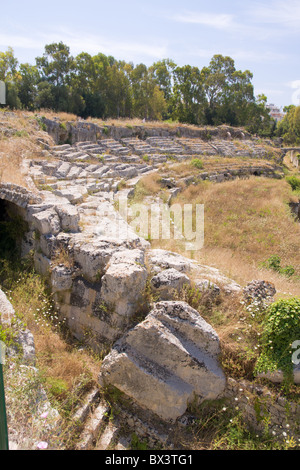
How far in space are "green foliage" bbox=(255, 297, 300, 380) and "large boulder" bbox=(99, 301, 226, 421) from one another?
0.59 m

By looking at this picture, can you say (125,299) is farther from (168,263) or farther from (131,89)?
(131,89)

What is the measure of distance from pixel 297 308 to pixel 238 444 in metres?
1.73

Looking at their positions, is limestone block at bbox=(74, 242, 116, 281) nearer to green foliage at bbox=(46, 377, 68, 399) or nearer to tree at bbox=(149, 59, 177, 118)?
green foliage at bbox=(46, 377, 68, 399)

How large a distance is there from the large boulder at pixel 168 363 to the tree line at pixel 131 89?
65.0 feet

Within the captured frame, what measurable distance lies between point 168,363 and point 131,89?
110 ft

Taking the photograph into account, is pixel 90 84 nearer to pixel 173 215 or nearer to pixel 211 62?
pixel 211 62

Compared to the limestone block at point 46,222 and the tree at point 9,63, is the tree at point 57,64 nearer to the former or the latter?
the tree at point 9,63

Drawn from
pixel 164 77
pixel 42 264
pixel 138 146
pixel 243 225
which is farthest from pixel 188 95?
pixel 42 264

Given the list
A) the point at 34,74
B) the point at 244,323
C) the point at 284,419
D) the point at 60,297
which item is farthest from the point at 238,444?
the point at 34,74

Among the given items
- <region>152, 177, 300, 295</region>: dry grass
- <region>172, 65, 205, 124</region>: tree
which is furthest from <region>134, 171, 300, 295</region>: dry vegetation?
<region>172, 65, 205, 124</region>: tree

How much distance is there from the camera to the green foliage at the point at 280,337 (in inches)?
147

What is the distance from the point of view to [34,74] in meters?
26.0
